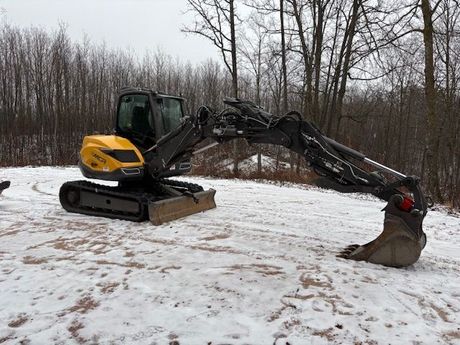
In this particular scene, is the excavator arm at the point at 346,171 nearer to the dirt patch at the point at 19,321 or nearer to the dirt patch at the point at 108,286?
the dirt patch at the point at 108,286

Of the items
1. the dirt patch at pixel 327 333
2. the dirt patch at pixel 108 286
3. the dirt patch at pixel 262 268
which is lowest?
the dirt patch at pixel 327 333

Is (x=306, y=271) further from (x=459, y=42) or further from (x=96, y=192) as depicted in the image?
(x=459, y=42)

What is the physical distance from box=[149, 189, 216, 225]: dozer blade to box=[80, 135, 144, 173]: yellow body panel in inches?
37.2

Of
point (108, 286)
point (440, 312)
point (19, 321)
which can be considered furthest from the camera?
point (108, 286)

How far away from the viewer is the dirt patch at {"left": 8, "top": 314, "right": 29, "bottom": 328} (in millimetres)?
3684

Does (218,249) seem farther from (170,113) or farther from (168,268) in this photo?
(170,113)

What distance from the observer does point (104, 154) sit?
7.69 meters

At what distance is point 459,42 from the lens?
24.4m

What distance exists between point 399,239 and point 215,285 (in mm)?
2443

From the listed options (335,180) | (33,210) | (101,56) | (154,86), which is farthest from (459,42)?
(101,56)

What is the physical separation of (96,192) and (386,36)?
10.8m

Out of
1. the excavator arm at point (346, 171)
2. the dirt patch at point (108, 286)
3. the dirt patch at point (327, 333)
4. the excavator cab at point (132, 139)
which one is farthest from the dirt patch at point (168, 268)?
the excavator cab at point (132, 139)

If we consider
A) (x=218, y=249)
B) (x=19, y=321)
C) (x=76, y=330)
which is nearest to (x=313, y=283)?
(x=218, y=249)

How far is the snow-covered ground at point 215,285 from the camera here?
3584mm
